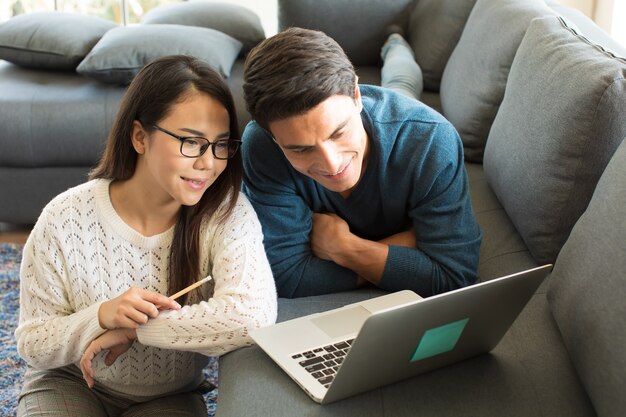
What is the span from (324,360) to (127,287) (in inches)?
16.3

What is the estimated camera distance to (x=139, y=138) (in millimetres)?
1427

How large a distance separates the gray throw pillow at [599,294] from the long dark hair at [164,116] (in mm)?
598

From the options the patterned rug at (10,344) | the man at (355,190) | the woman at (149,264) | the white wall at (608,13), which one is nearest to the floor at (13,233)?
the patterned rug at (10,344)

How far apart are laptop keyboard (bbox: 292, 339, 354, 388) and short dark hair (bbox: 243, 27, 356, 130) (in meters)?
0.39

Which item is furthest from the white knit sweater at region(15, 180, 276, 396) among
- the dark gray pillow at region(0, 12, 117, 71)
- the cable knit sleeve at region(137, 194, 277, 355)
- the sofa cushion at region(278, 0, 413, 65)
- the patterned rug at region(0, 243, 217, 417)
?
the sofa cushion at region(278, 0, 413, 65)

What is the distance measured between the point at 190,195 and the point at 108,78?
1544 mm

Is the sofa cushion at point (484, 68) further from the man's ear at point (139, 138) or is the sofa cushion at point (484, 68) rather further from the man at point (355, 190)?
the man's ear at point (139, 138)

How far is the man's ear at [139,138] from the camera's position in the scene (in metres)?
1.41

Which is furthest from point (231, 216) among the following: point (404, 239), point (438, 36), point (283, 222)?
point (438, 36)

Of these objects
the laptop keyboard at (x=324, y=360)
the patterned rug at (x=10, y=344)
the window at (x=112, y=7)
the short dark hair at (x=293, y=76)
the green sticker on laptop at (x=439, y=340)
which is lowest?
the patterned rug at (x=10, y=344)

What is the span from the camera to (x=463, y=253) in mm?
1510

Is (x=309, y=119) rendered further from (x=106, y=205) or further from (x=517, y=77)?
(x=517, y=77)

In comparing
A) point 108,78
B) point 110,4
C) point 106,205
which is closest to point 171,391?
point 106,205

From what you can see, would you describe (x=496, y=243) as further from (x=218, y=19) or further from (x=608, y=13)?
(x=218, y=19)
